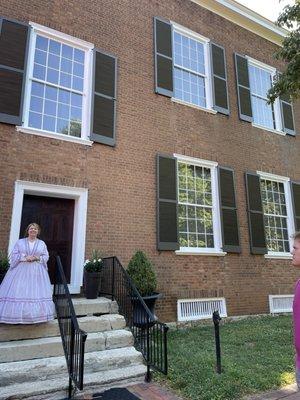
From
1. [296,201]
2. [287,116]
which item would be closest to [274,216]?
[296,201]

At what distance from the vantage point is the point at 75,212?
707 cm

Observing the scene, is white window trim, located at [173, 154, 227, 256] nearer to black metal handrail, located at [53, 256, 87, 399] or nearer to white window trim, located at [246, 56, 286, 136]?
white window trim, located at [246, 56, 286, 136]

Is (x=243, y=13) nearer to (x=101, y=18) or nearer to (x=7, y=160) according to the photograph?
(x=101, y=18)

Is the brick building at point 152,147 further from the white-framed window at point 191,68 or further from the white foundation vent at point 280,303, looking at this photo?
the white foundation vent at point 280,303

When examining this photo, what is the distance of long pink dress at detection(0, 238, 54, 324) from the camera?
4648mm

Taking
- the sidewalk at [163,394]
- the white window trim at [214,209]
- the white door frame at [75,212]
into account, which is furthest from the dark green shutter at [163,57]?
the sidewalk at [163,394]

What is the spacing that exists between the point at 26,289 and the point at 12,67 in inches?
177

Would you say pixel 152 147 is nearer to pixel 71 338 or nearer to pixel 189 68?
pixel 189 68

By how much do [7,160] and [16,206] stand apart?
0.89m

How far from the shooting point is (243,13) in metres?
11.1

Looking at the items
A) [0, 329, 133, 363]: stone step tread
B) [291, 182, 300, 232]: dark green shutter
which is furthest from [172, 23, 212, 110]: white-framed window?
[0, 329, 133, 363]: stone step tread

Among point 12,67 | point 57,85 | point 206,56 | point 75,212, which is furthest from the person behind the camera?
point 206,56

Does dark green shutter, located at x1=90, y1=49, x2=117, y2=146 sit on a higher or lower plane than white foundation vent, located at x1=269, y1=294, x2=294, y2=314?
higher

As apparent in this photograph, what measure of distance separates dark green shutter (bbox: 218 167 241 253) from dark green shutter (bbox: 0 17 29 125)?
521 centimetres
